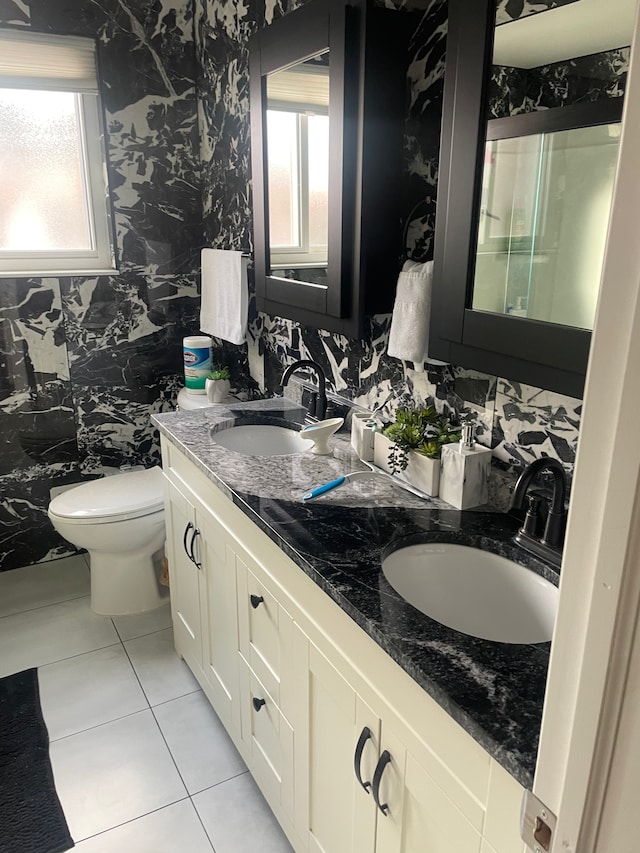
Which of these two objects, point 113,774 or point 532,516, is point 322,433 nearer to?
point 532,516

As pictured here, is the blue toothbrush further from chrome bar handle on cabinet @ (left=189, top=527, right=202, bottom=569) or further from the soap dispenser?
chrome bar handle on cabinet @ (left=189, top=527, right=202, bottom=569)

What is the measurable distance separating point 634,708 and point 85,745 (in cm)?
189

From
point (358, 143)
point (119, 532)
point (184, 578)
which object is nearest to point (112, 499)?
point (119, 532)

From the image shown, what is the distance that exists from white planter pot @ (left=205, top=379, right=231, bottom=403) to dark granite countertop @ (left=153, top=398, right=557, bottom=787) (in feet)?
1.36

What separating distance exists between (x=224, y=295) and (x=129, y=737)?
5.15ft

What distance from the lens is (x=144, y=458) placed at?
304 centimetres

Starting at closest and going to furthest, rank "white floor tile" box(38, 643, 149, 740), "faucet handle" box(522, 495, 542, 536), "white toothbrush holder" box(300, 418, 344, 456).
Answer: "faucet handle" box(522, 495, 542, 536), "white toothbrush holder" box(300, 418, 344, 456), "white floor tile" box(38, 643, 149, 740)

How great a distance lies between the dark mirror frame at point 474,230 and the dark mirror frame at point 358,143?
296mm

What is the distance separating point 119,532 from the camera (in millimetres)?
2385

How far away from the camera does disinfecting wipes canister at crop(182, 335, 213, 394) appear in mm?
2732

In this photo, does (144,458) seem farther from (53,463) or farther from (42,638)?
(42,638)

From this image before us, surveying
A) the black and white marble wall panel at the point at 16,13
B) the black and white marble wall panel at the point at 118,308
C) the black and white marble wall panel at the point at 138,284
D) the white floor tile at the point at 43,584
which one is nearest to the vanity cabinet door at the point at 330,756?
the black and white marble wall panel at the point at 138,284

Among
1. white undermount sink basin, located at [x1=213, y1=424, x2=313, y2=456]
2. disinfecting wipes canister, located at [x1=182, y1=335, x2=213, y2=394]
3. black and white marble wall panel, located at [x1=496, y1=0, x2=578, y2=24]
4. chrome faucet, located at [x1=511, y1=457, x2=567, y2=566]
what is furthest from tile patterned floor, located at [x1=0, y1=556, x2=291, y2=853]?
black and white marble wall panel, located at [x1=496, y1=0, x2=578, y2=24]

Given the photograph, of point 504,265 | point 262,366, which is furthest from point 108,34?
point 504,265
